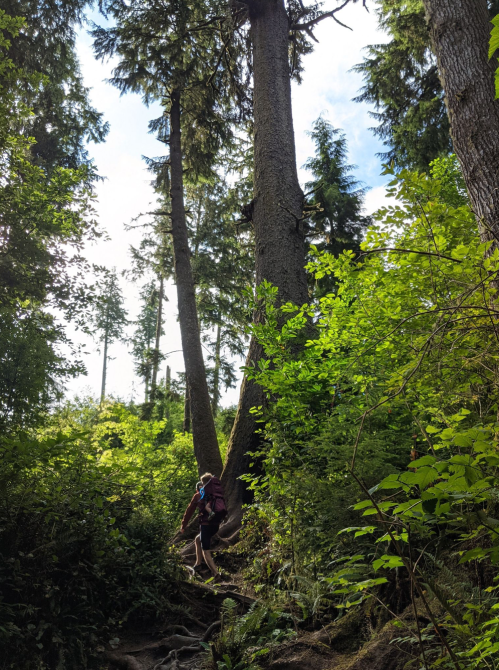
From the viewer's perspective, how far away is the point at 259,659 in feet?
9.51

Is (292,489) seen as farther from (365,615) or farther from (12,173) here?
(12,173)

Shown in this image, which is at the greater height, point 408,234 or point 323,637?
point 408,234

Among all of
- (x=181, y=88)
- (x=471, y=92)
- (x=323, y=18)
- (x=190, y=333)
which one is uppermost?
(x=181, y=88)

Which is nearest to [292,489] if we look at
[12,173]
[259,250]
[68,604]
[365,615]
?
[365,615]

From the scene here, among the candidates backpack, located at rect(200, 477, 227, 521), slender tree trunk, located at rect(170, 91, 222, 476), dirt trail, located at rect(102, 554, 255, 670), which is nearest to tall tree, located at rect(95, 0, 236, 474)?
slender tree trunk, located at rect(170, 91, 222, 476)

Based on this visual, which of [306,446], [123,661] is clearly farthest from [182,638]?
[306,446]

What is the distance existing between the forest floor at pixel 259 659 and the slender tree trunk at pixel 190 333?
15.1ft

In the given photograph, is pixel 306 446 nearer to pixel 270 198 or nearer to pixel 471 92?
pixel 471 92

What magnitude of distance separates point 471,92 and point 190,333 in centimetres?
789

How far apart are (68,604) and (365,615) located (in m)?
2.04

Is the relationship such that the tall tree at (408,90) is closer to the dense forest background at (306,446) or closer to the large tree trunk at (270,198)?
the dense forest background at (306,446)

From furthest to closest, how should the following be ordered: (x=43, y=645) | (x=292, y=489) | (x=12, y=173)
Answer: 1. (x=12, y=173)
2. (x=292, y=489)
3. (x=43, y=645)

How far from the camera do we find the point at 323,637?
2.88 m

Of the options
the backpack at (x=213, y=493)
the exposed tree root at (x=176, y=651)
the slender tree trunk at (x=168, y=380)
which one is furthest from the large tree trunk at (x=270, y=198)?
the slender tree trunk at (x=168, y=380)
